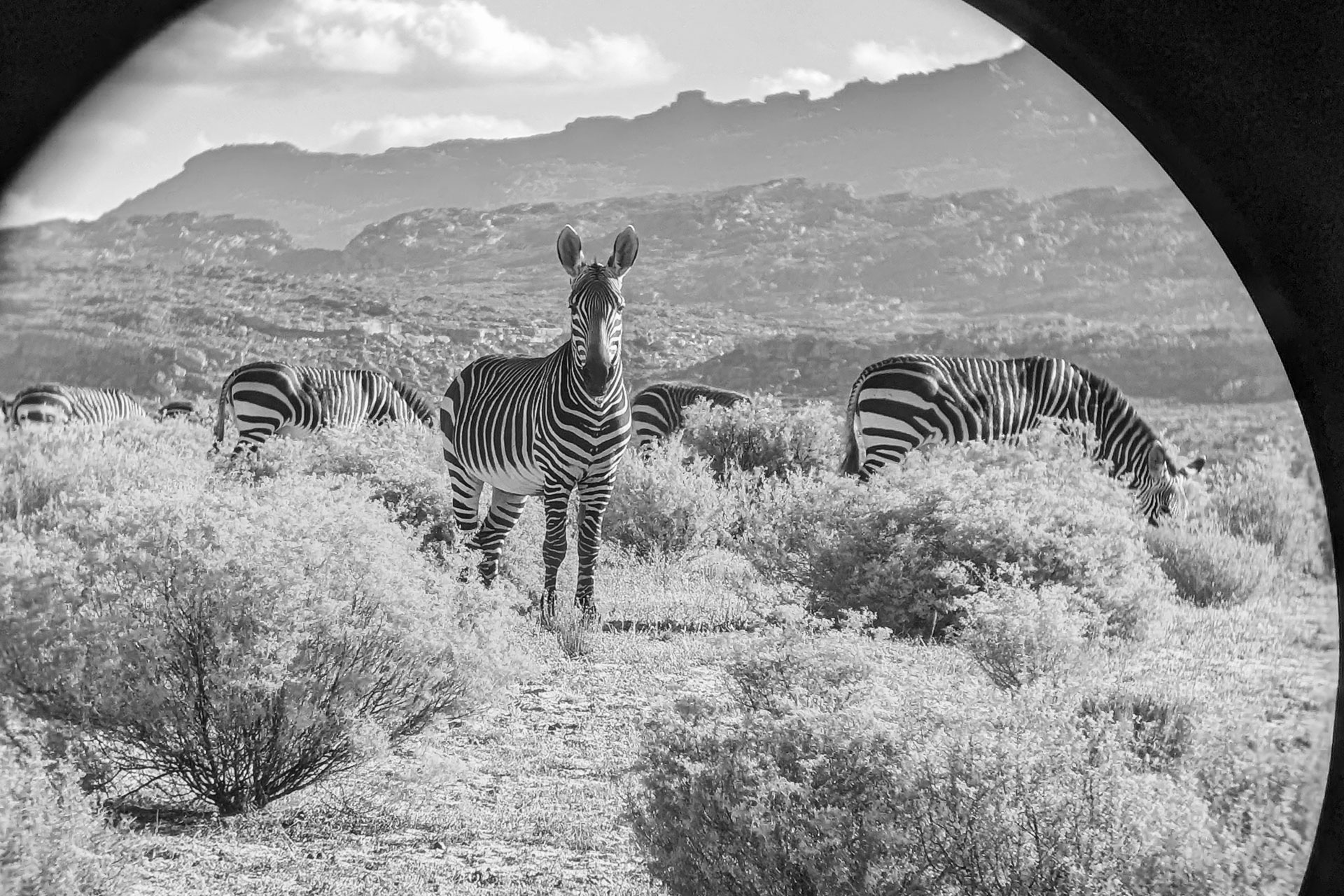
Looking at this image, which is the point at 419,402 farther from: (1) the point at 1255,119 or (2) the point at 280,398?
(1) the point at 1255,119

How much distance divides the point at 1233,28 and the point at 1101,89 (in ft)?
1.03

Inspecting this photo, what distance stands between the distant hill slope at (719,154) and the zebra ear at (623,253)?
0.51 meters

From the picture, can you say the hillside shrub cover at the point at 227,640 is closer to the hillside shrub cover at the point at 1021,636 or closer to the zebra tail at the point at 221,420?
the hillside shrub cover at the point at 1021,636

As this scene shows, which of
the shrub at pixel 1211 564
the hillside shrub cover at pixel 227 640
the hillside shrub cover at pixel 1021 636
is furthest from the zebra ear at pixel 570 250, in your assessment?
the shrub at pixel 1211 564

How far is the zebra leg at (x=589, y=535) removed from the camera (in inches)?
179

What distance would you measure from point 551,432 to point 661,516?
5.62ft

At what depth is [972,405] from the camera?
7918 millimetres

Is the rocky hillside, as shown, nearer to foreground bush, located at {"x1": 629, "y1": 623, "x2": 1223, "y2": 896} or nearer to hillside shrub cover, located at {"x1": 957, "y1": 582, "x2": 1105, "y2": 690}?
hillside shrub cover, located at {"x1": 957, "y1": 582, "x2": 1105, "y2": 690}

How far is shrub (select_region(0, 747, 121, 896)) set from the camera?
2.38 meters

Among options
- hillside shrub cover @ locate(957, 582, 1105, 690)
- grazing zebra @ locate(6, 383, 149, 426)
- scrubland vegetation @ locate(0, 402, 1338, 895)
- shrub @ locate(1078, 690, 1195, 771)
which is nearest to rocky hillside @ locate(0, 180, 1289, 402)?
grazing zebra @ locate(6, 383, 149, 426)

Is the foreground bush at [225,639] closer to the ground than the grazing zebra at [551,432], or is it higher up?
closer to the ground

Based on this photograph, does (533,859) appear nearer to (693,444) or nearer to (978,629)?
(978,629)

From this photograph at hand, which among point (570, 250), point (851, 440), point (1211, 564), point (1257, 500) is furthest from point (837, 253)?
point (570, 250)

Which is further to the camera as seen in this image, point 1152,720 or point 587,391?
point 587,391
